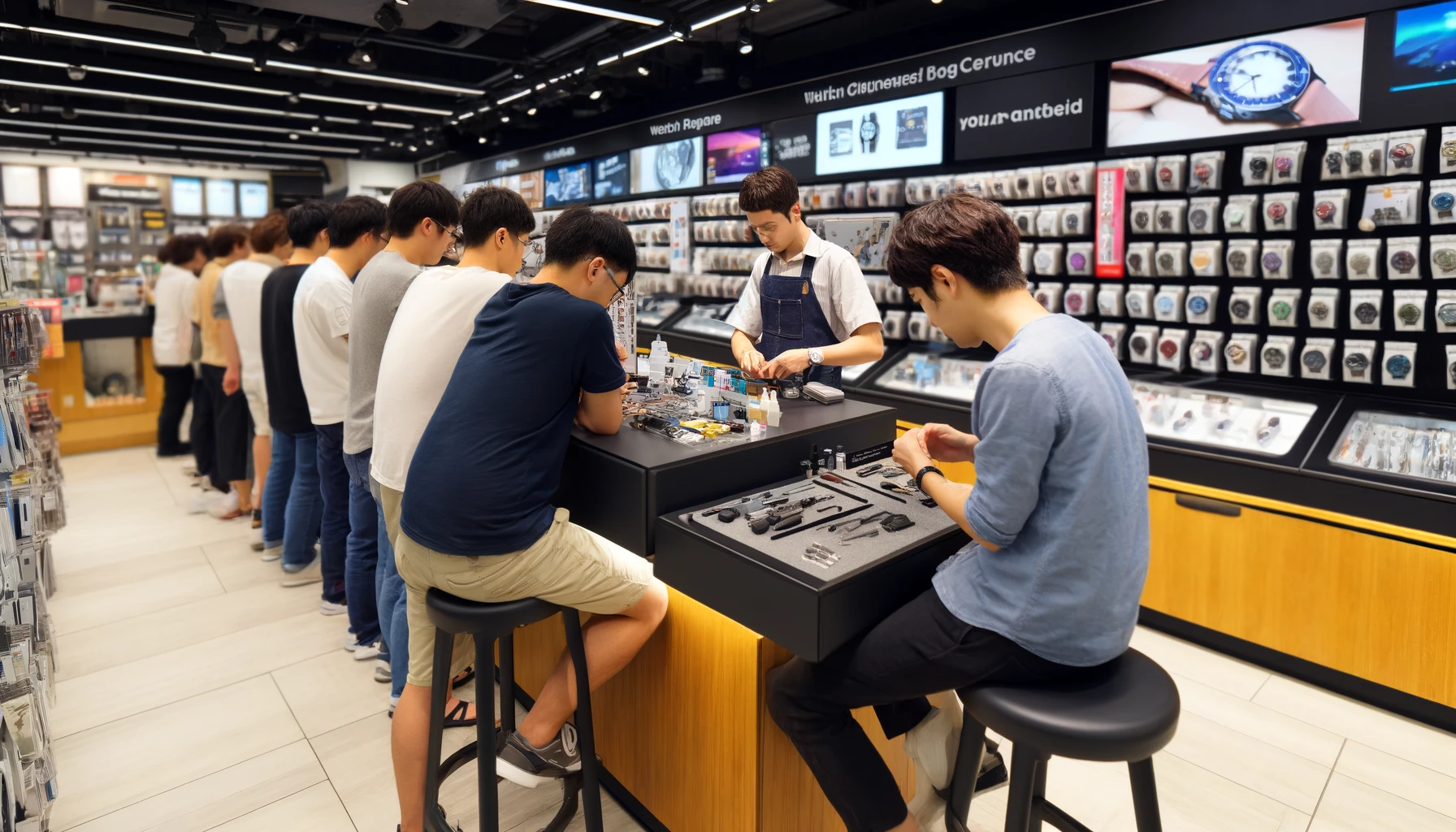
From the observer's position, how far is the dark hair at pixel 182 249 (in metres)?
5.82

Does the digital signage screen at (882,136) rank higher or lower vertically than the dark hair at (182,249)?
higher

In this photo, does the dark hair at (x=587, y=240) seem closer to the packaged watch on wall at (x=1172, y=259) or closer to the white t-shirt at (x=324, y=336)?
the white t-shirt at (x=324, y=336)

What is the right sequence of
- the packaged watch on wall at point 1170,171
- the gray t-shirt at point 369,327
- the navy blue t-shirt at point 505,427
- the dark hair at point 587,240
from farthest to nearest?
1. the packaged watch on wall at point 1170,171
2. the gray t-shirt at point 369,327
3. the dark hair at point 587,240
4. the navy blue t-shirt at point 505,427

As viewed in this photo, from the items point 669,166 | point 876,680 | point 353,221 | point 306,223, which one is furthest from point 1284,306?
point 669,166

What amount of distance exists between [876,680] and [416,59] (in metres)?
7.82

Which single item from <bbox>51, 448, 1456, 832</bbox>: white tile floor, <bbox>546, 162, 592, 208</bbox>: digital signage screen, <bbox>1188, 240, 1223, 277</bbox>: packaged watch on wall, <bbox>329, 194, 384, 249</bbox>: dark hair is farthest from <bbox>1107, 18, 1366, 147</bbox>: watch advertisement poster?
<bbox>546, 162, 592, 208</bbox>: digital signage screen

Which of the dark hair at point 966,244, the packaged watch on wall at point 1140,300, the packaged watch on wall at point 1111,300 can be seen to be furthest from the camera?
the packaged watch on wall at point 1111,300

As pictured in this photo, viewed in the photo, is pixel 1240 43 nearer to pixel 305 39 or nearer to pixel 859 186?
pixel 859 186

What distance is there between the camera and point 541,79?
264 inches

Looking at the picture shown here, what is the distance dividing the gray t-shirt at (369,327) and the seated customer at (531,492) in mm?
894

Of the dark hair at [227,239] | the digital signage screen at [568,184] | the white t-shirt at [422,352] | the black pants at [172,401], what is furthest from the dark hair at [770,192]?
the digital signage screen at [568,184]

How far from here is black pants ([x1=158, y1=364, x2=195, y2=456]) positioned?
243 inches

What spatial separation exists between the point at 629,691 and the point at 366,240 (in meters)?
2.16

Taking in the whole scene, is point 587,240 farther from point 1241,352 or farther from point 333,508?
point 1241,352
